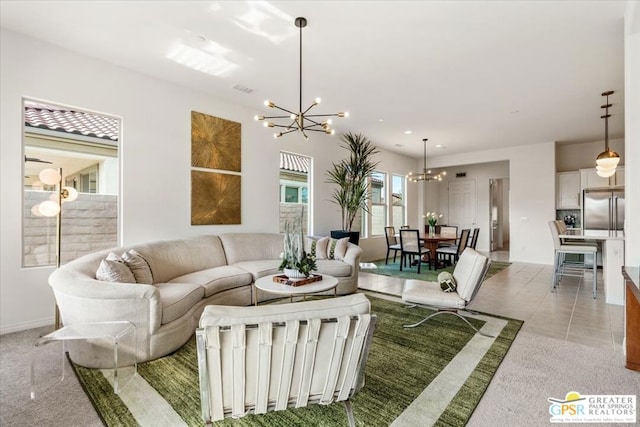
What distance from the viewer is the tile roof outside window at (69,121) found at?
3.32 meters

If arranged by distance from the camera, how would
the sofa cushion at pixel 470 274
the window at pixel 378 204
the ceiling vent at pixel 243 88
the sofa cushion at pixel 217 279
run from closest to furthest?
the sofa cushion at pixel 470 274
the sofa cushion at pixel 217 279
the ceiling vent at pixel 243 88
the window at pixel 378 204

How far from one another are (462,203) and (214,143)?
8.58m

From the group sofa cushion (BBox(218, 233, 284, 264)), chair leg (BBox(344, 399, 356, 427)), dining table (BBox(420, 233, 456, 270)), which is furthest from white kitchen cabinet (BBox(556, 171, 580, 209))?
chair leg (BBox(344, 399, 356, 427))

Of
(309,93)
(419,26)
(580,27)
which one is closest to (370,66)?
(419,26)

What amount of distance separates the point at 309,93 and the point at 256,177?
1714 millimetres

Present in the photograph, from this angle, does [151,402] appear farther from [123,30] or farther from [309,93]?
[309,93]

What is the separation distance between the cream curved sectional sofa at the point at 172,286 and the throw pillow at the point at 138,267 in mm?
135

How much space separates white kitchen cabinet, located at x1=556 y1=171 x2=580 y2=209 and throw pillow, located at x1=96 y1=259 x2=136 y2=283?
9.22 metres

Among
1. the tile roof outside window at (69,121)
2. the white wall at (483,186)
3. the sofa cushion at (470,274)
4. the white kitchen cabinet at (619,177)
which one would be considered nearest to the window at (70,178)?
the tile roof outside window at (69,121)

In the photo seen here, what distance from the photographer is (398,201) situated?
9102 millimetres

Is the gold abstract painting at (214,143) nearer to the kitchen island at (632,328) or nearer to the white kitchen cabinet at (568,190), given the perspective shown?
the kitchen island at (632,328)

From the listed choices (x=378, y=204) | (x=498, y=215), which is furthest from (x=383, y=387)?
(x=498, y=215)

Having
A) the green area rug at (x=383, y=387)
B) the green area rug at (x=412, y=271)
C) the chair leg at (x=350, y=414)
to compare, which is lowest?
the green area rug at (x=383, y=387)

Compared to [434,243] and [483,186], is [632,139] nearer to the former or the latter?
[434,243]
